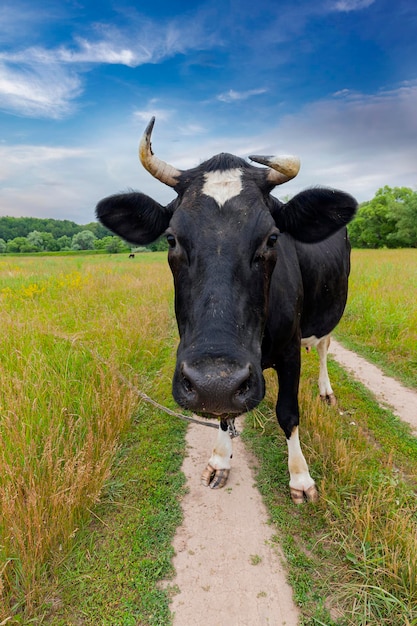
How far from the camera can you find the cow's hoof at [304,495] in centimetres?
307

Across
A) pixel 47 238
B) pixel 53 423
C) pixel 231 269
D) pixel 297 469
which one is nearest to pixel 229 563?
pixel 297 469

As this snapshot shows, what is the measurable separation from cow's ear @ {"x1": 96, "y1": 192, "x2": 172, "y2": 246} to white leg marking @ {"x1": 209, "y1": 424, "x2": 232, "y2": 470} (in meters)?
2.16

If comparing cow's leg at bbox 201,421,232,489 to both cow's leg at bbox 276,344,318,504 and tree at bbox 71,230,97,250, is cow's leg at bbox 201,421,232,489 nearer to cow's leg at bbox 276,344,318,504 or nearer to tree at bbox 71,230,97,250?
cow's leg at bbox 276,344,318,504

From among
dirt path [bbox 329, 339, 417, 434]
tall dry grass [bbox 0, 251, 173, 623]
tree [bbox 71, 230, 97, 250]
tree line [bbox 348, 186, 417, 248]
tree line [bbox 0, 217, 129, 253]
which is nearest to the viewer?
tall dry grass [bbox 0, 251, 173, 623]

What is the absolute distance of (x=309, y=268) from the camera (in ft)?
13.9

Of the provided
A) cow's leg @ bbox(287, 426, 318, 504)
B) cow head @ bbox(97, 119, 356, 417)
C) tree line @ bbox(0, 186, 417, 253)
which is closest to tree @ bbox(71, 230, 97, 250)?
tree line @ bbox(0, 186, 417, 253)

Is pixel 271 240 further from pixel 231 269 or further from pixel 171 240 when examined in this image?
pixel 171 240

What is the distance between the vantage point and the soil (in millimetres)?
2174

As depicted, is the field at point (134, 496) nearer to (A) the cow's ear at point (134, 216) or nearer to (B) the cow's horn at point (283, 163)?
(A) the cow's ear at point (134, 216)

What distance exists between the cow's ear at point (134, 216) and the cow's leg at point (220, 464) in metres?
2.05

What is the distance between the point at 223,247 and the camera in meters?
2.28

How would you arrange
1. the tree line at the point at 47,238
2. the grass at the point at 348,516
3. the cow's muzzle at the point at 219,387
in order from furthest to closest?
1. the tree line at the point at 47,238
2. the grass at the point at 348,516
3. the cow's muzzle at the point at 219,387

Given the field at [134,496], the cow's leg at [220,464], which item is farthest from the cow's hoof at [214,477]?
the field at [134,496]

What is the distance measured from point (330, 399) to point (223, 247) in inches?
145
